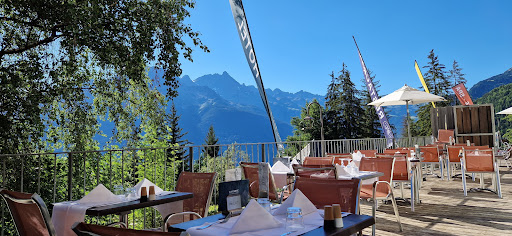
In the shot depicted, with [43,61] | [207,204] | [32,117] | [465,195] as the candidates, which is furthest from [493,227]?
[43,61]

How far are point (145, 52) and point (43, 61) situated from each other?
6.52 ft

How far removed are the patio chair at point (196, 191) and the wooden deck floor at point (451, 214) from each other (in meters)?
2.18

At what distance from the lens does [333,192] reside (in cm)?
262

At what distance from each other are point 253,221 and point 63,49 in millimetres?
6473

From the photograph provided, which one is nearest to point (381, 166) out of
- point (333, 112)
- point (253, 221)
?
point (253, 221)

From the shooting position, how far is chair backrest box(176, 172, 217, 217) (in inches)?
134

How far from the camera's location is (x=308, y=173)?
4074 mm

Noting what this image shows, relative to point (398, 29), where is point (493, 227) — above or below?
below

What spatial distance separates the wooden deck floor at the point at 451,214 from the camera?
4543 mm

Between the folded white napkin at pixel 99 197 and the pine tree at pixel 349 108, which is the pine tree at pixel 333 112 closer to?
the pine tree at pixel 349 108

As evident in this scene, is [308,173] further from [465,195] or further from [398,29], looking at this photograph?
[398,29]

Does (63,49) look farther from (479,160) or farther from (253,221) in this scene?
(479,160)

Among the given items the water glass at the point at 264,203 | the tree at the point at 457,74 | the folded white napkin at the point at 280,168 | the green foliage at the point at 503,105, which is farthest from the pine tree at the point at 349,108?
the water glass at the point at 264,203

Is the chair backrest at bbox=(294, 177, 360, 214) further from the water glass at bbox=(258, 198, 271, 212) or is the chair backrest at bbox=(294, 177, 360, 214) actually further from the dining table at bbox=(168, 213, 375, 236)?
the water glass at bbox=(258, 198, 271, 212)
